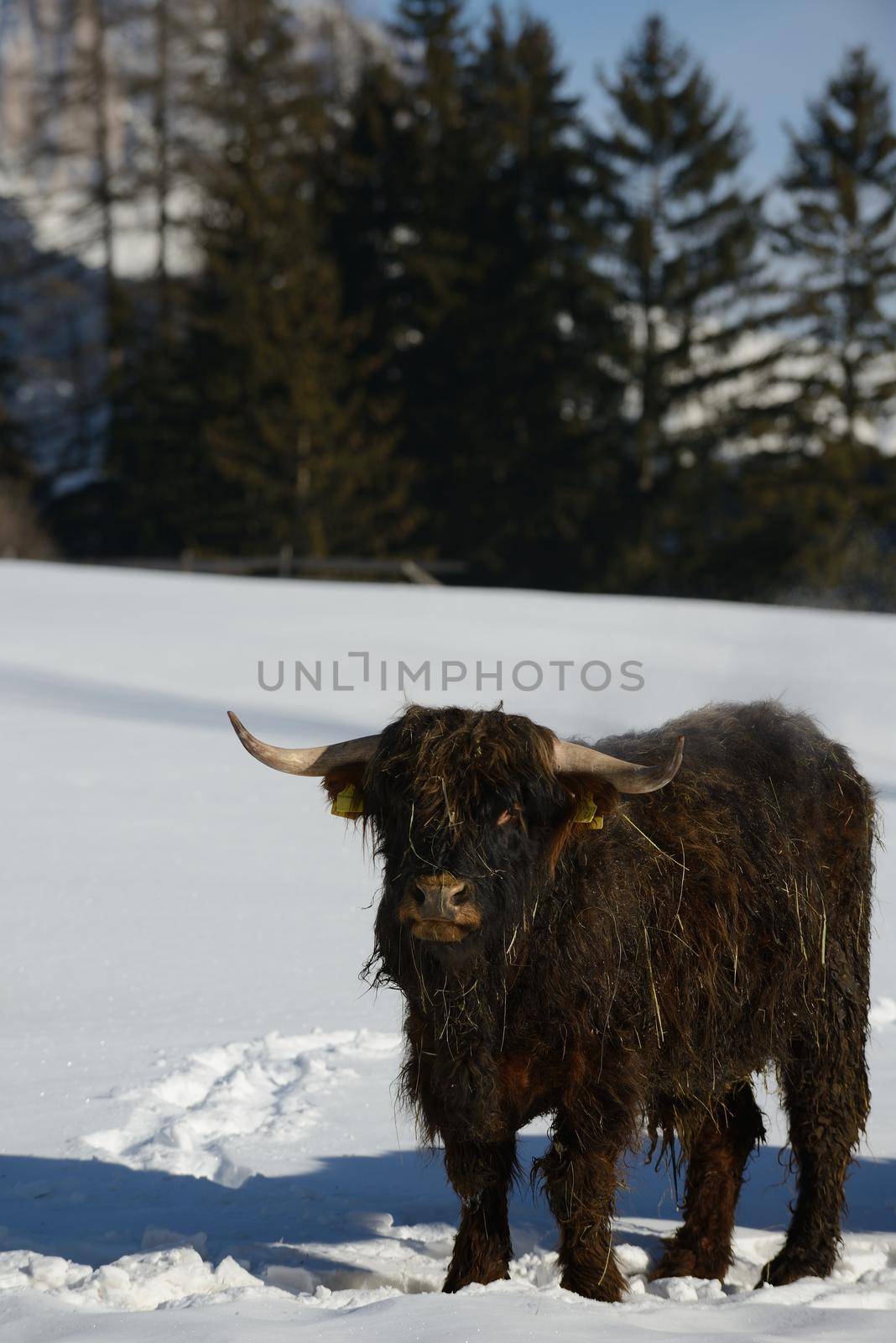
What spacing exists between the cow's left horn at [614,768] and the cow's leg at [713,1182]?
47.2 inches

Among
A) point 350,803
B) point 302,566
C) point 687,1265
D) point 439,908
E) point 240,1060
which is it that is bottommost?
point 687,1265

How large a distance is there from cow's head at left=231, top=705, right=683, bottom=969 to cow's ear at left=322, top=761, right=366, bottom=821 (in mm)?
101

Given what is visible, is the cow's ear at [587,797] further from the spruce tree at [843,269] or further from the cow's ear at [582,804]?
the spruce tree at [843,269]

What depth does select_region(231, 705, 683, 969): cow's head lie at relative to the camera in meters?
3.64

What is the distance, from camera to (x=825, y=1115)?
4.58 meters

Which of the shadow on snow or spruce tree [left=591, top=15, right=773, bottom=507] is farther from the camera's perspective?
spruce tree [left=591, top=15, right=773, bottom=507]

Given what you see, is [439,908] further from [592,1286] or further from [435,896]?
[592,1286]

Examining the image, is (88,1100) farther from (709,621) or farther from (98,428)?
(98,428)

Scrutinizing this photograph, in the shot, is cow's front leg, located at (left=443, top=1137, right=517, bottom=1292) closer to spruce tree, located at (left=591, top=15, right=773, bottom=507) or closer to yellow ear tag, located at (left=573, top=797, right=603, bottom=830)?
yellow ear tag, located at (left=573, top=797, right=603, bottom=830)

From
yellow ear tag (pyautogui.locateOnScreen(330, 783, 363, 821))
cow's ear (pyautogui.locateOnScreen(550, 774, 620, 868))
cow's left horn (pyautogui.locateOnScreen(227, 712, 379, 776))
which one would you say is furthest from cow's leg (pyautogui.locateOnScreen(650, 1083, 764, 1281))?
cow's left horn (pyautogui.locateOnScreen(227, 712, 379, 776))

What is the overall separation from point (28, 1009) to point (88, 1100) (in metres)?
0.99

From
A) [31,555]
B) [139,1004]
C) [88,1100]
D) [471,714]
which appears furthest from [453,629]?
[31,555]

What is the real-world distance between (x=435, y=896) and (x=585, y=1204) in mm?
1039

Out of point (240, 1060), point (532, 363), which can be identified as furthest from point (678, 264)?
point (240, 1060)
